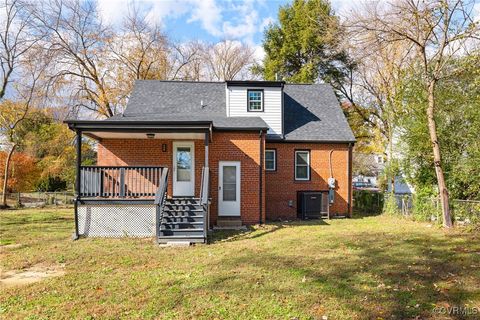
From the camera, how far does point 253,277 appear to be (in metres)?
6.07

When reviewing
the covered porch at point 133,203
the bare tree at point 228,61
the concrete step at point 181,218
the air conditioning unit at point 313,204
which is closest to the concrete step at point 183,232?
the covered porch at point 133,203

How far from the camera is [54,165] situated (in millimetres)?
26234

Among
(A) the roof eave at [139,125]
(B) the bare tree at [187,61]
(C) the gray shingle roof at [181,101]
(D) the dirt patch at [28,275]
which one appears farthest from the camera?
(B) the bare tree at [187,61]

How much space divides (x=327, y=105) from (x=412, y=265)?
11.7m

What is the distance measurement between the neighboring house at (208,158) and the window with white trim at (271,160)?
1.7 inches

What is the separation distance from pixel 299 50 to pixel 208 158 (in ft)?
61.1

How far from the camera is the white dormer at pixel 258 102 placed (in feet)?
49.5

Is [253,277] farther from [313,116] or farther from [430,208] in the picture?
[313,116]

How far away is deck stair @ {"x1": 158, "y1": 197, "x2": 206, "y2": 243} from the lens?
928 centimetres

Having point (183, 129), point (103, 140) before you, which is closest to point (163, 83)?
point (103, 140)

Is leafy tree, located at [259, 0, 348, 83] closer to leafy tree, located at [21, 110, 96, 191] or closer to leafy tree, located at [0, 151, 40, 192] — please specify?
leafy tree, located at [21, 110, 96, 191]

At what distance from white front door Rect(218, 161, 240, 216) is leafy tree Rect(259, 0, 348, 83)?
1530cm

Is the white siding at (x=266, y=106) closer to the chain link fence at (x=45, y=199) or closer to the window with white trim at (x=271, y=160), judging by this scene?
the window with white trim at (x=271, y=160)

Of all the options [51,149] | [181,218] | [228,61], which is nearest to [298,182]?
[181,218]
